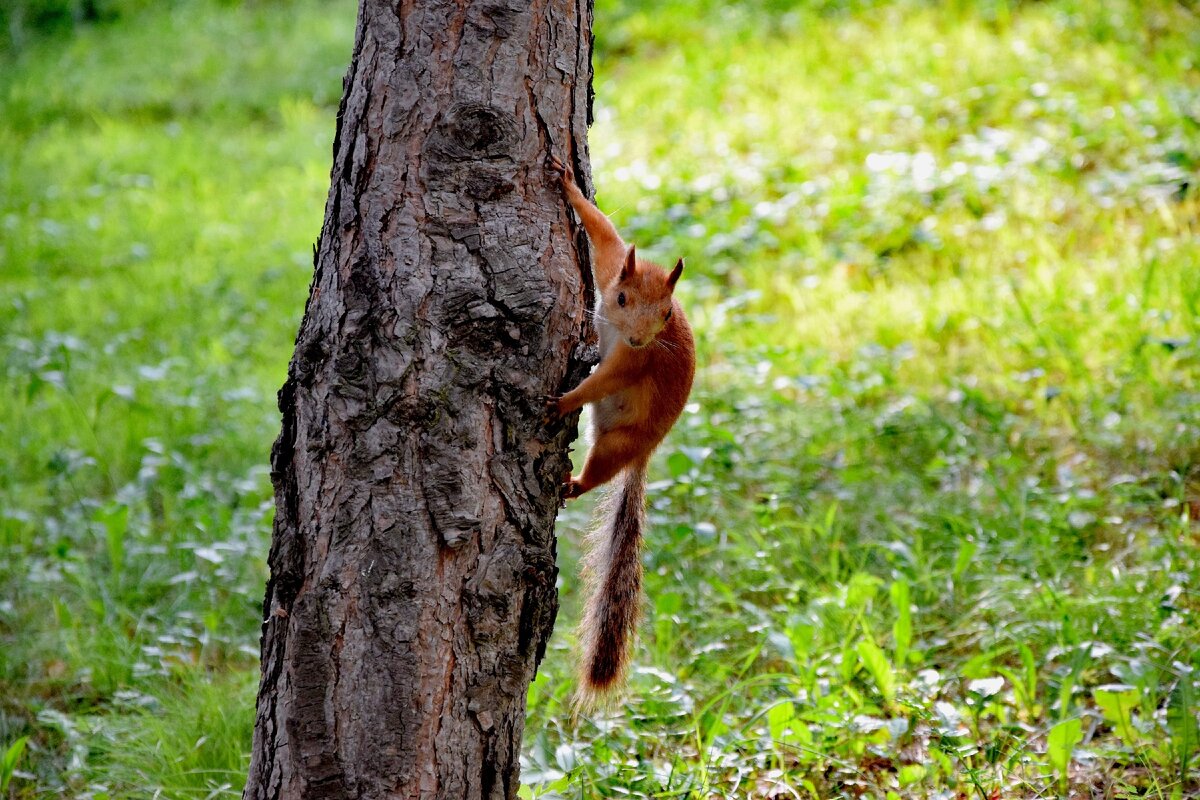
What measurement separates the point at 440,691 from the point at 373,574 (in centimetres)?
22

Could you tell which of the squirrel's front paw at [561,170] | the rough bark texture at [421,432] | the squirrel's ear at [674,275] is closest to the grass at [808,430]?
the rough bark texture at [421,432]

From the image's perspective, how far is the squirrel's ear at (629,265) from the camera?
6.87 ft

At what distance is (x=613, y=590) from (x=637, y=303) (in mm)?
581

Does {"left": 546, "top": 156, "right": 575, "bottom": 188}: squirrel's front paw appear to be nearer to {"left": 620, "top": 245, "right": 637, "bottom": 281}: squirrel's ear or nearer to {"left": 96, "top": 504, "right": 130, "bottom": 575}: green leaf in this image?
{"left": 620, "top": 245, "right": 637, "bottom": 281}: squirrel's ear

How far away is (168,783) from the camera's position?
2.38 meters

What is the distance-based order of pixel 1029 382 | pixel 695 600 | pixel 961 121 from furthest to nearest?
pixel 961 121 < pixel 1029 382 < pixel 695 600

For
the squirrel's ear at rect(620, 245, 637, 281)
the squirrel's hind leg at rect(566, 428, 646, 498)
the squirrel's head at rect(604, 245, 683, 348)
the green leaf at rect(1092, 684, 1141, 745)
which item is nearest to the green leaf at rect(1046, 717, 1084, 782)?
the green leaf at rect(1092, 684, 1141, 745)

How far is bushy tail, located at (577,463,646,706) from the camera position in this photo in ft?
7.02

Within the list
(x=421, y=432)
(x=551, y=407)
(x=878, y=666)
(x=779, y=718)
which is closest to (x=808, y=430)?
(x=878, y=666)

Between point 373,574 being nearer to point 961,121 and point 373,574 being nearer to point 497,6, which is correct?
point 497,6

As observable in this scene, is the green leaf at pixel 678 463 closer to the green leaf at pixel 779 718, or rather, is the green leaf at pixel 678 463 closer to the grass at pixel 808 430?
the grass at pixel 808 430

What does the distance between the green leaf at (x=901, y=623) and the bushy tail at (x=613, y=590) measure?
728 millimetres

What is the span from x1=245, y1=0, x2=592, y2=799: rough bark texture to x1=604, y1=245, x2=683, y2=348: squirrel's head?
0.78ft

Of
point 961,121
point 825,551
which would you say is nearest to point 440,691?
point 825,551
